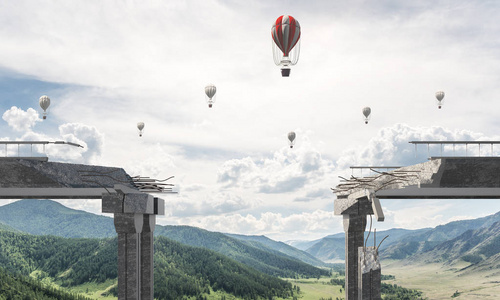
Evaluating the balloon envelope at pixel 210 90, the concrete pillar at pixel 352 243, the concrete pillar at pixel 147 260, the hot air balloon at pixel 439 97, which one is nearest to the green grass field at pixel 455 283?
the hot air balloon at pixel 439 97

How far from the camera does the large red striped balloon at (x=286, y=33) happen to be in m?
29.2

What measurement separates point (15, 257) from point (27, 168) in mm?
77905

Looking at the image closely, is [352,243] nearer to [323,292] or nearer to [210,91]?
[210,91]

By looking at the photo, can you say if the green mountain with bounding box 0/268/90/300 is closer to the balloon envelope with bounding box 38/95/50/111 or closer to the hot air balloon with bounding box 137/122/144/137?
the balloon envelope with bounding box 38/95/50/111

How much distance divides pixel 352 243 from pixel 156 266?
197ft

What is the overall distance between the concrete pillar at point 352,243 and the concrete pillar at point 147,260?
32.9 feet

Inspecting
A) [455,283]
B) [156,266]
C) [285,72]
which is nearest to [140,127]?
[285,72]

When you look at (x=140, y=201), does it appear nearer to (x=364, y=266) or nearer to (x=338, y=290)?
(x=364, y=266)

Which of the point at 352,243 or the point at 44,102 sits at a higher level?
the point at 44,102

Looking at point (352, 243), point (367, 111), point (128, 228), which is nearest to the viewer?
point (128, 228)

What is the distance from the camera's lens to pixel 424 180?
858 inches

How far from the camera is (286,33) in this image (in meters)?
29.4

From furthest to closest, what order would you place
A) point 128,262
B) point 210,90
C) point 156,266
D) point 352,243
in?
point 156,266
point 210,90
point 352,243
point 128,262

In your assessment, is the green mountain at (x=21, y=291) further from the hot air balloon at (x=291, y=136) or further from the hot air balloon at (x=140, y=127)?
the hot air balloon at (x=291, y=136)
